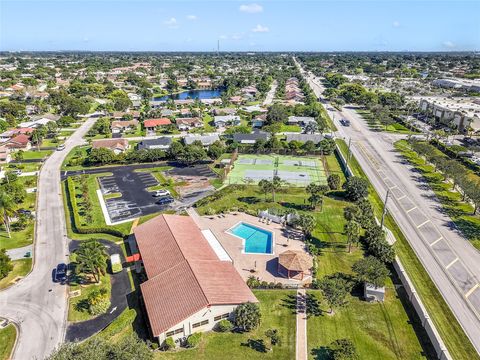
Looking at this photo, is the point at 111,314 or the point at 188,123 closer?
the point at 111,314

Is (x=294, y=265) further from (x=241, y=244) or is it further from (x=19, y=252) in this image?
(x=19, y=252)

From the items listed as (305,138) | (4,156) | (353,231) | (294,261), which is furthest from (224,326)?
(4,156)

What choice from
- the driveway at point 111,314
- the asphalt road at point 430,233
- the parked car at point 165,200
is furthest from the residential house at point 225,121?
the driveway at point 111,314

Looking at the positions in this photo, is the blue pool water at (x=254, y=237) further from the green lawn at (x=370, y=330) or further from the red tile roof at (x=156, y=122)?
the red tile roof at (x=156, y=122)

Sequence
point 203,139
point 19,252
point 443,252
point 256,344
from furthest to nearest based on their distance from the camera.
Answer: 1. point 203,139
2. point 19,252
3. point 443,252
4. point 256,344

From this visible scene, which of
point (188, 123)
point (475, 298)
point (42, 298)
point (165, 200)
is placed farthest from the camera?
point (188, 123)

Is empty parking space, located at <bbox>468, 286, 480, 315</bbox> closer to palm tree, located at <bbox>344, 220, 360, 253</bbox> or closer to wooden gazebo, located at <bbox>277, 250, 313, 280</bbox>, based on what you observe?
palm tree, located at <bbox>344, 220, 360, 253</bbox>

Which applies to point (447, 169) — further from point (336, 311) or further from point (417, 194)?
point (336, 311)

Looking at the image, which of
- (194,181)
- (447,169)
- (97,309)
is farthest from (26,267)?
(447,169)

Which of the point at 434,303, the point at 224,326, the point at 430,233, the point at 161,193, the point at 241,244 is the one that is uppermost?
the point at 161,193
